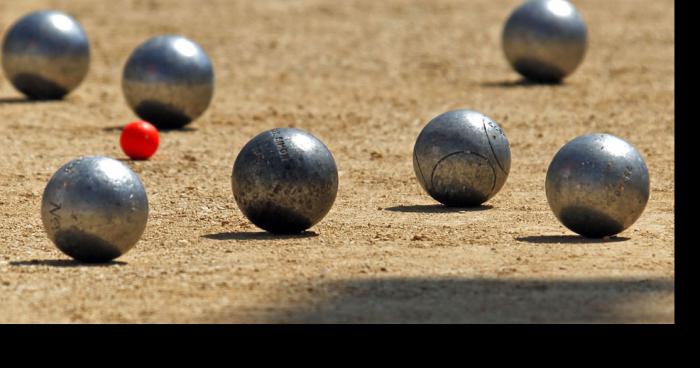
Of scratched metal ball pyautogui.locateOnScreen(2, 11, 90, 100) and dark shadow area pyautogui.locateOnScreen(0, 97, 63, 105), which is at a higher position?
scratched metal ball pyautogui.locateOnScreen(2, 11, 90, 100)

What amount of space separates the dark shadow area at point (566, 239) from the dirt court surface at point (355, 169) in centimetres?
5

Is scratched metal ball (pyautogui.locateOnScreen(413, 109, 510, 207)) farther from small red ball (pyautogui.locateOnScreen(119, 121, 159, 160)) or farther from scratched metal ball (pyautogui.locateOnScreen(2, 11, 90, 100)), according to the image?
scratched metal ball (pyautogui.locateOnScreen(2, 11, 90, 100))

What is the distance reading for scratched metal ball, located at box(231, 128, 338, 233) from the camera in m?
12.9

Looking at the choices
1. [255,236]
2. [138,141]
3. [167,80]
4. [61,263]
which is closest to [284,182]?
[255,236]

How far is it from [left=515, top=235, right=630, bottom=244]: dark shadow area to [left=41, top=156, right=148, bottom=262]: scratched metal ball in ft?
11.7

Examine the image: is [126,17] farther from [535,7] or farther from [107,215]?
[107,215]

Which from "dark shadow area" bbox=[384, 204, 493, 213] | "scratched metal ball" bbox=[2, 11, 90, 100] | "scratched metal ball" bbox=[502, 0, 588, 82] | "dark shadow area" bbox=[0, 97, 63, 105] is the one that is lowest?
"dark shadow area" bbox=[384, 204, 493, 213]

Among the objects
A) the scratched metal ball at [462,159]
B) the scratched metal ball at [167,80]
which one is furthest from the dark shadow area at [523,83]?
the scratched metal ball at [462,159]

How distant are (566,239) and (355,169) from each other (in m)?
4.98

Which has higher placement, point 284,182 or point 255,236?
point 284,182

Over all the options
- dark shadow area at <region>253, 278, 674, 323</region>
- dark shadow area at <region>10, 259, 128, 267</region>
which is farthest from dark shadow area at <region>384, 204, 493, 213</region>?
dark shadow area at <region>10, 259, 128, 267</region>

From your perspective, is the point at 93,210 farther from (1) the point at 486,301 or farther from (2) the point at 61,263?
(1) the point at 486,301

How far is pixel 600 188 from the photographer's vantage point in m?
12.6

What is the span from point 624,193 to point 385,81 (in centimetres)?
1251
